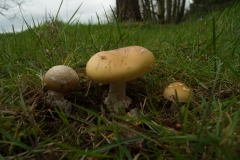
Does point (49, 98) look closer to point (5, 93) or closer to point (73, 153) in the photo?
point (5, 93)

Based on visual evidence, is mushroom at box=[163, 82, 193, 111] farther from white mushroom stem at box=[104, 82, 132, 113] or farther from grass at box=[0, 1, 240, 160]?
white mushroom stem at box=[104, 82, 132, 113]

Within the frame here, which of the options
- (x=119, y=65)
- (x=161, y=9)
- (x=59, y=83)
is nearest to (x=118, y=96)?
(x=119, y=65)

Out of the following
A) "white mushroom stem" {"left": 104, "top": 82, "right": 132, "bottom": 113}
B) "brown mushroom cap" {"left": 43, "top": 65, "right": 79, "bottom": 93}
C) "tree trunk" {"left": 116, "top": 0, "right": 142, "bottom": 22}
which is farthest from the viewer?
"tree trunk" {"left": 116, "top": 0, "right": 142, "bottom": 22}

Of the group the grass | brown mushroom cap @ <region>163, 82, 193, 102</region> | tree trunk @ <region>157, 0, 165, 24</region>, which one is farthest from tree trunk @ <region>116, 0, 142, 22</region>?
tree trunk @ <region>157, 0, 165, 24</region>

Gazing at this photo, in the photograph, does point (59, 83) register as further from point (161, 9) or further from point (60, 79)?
point (161, 9)

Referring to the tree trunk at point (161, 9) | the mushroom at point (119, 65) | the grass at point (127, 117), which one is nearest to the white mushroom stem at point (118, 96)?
the grass at point (127, 117)

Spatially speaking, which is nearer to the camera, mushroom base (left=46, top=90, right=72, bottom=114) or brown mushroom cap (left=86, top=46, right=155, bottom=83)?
brown mushroom cap (left=86, top=46, right=155, bottom=83)

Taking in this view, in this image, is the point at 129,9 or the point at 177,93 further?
the point at 129,9
